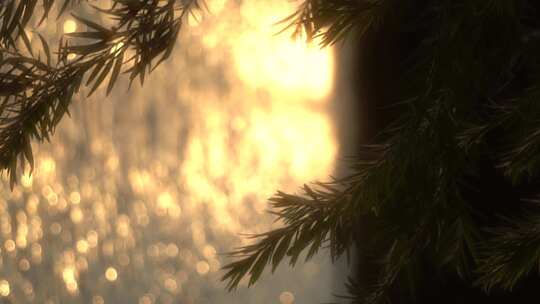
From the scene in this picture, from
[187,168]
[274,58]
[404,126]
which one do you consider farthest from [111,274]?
[404,126]

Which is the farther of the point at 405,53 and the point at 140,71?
the point at 405,53

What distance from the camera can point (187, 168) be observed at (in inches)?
27.0

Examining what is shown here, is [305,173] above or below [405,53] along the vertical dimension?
below

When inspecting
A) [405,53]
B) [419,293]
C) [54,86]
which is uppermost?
[405,53]

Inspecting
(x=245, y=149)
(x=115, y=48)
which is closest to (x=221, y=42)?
(x=245, y=149)

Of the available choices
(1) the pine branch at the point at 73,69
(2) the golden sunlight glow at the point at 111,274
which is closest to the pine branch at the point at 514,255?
(1) the pine branch at the point at 73,69

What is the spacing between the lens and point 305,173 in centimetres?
67

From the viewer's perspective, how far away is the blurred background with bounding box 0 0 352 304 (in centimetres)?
66

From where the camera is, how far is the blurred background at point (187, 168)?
2.18 ft

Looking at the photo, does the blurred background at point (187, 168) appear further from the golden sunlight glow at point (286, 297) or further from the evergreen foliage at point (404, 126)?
the evergreen foliage at point (404, 126)

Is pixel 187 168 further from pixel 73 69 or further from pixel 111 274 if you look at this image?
pixel 73 69

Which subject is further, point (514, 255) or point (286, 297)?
point (286, 297)

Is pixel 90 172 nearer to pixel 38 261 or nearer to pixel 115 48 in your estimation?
pixel 38 261

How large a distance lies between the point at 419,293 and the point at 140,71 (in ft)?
1.13
